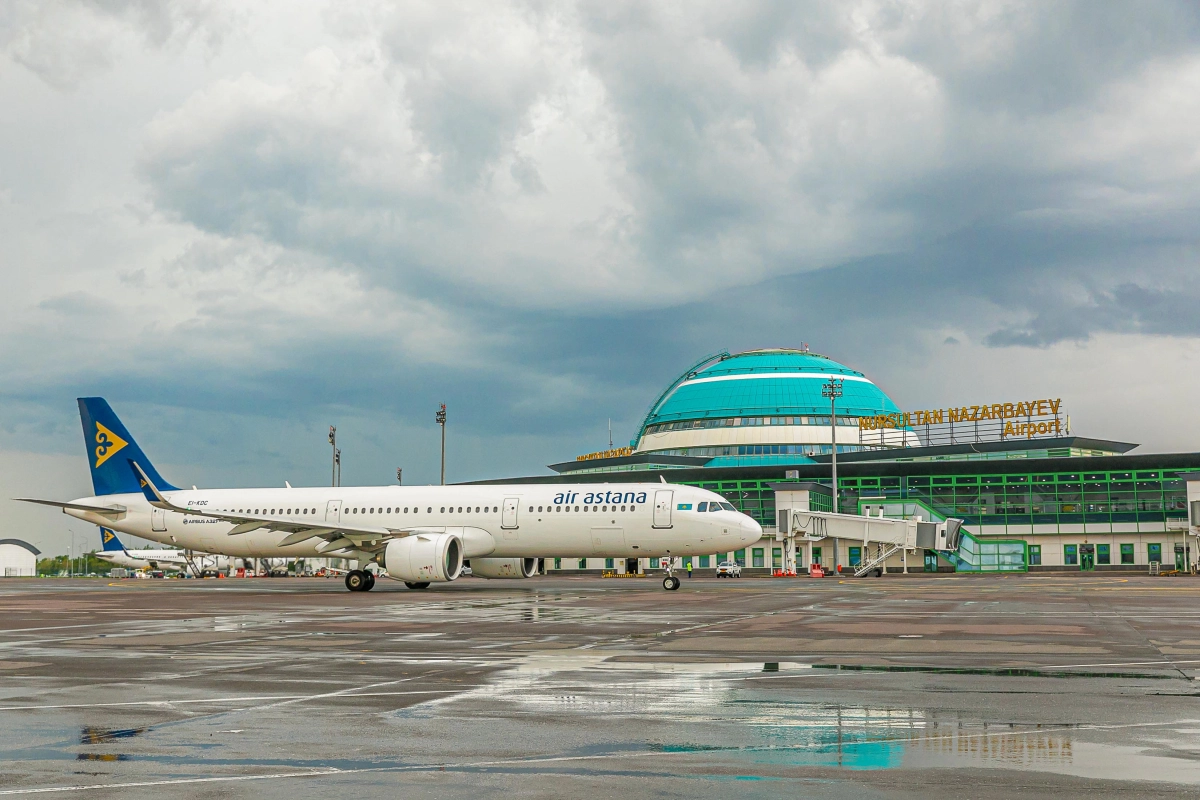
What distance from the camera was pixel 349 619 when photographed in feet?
88.8

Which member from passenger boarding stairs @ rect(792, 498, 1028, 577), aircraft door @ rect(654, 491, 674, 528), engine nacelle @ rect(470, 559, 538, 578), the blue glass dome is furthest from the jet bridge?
the blue glass dome

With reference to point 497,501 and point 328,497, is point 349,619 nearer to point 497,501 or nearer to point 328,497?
point 497,501

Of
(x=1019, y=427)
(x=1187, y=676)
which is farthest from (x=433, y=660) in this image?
(x=1019, y=427)

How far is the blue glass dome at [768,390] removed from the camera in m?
136

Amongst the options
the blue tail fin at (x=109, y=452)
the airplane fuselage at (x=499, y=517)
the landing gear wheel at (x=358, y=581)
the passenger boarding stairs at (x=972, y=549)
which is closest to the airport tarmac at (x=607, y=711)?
the airplane fuselage at (x=499, y=517)

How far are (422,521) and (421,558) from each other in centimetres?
394

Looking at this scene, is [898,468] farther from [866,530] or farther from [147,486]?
[147,486]

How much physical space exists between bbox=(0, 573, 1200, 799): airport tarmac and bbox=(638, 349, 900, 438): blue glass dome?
112612 mm

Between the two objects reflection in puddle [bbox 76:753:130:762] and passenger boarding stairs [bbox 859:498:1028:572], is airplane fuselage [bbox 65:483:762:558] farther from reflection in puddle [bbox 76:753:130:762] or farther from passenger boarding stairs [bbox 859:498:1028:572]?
passenger boarding stairs [bbox 859:498:1028:572]

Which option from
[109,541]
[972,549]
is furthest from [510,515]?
[972,549]

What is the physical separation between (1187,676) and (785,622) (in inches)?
452

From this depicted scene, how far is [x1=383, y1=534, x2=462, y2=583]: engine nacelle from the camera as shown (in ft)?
141

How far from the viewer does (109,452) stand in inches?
2101

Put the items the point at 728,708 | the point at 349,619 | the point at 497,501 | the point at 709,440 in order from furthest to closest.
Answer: the point at 709,440 → the point at 497,501 → the point at 349,619 → the point at 728,708
